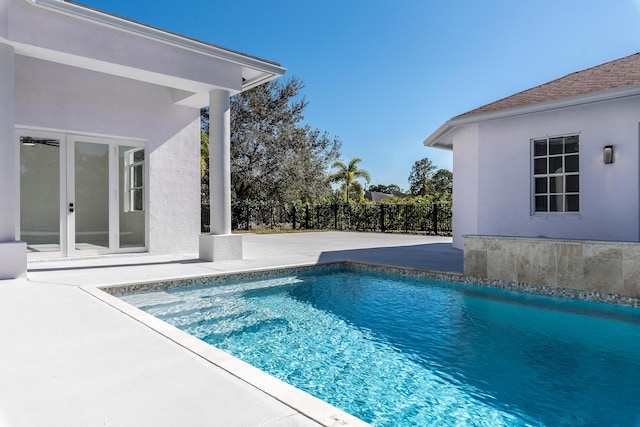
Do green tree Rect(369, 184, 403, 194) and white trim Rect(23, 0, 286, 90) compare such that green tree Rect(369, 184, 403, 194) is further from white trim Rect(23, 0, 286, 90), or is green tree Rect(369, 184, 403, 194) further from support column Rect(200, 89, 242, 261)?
support column Rect(200, 89, 242, 261)

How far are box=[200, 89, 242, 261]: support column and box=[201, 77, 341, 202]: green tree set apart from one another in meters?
14.1

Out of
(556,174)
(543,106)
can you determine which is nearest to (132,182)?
(543,106)

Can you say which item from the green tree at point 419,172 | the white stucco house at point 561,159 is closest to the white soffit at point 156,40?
the white stucco house at point 561,159

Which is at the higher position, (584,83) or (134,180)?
(584,83)

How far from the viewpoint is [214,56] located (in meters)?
8.01

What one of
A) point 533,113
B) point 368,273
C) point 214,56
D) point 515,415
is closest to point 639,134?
point 533,113

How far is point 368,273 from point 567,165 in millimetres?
4545

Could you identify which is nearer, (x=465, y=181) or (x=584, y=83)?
(x=584, y=83)

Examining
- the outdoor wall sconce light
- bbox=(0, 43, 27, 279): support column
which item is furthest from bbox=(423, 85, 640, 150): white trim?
bbox=(0, 43, 27, 279): support column

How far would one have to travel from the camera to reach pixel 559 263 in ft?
19.3

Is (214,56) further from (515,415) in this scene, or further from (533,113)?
(515,415)

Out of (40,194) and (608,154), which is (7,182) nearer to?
(40,194)

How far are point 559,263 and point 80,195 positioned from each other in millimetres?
8875

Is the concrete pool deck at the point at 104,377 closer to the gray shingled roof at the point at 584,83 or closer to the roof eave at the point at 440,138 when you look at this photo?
the gray shingled roof at the point at 584,83
